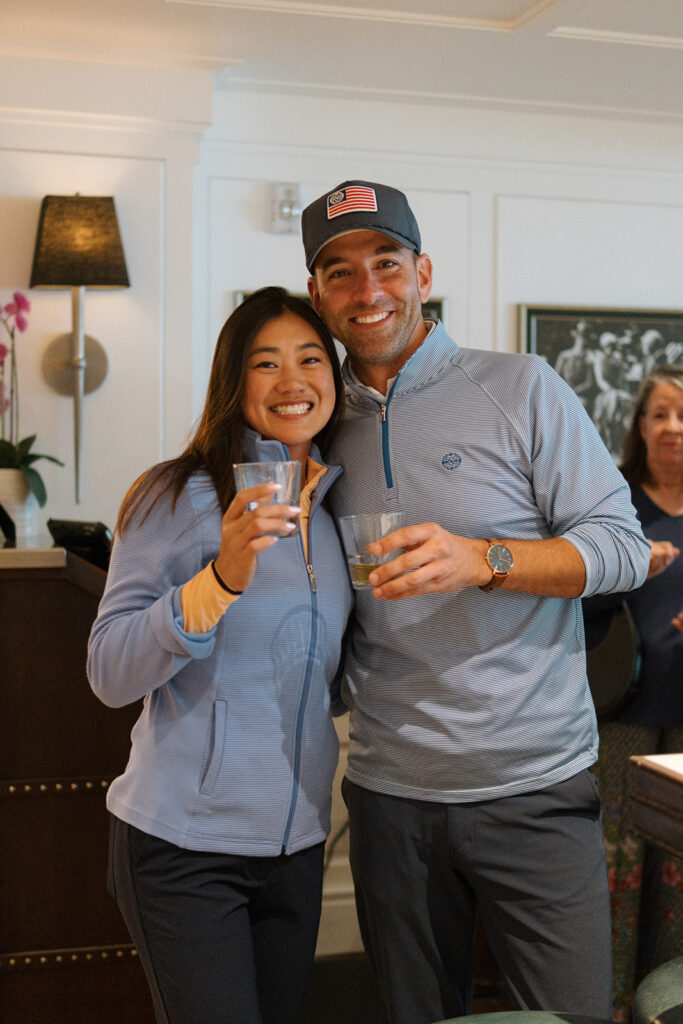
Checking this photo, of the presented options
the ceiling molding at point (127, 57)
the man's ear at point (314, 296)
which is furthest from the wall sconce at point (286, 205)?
the man's ear at point (314, 296)

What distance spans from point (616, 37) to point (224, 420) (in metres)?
2.45

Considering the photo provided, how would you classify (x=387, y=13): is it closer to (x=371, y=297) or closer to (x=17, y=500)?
(x=371, y=297)

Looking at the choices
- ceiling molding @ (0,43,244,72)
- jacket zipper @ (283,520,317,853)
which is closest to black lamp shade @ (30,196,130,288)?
ceiling molding @ (0,43,244,72)

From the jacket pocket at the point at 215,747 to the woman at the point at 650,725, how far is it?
1218 mm

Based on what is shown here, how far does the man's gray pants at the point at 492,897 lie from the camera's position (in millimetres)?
1761

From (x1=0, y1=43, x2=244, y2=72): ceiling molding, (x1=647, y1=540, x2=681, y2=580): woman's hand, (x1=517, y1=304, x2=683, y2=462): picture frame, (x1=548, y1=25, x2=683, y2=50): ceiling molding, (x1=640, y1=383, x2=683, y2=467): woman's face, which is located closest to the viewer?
(x1=647, y1=540, x2=681, y2=580): woman's hand

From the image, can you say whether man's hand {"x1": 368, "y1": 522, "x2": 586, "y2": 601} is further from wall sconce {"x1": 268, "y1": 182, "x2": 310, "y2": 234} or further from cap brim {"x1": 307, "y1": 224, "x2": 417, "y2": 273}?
wall sconce {"x1": 268, "y1": 182, "x2": 310, "y2": 234}

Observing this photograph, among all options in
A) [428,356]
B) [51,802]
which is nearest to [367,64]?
[428,356]

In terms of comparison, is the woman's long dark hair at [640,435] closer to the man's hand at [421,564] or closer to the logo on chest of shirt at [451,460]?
the logo on chest of shirt at [451,460]

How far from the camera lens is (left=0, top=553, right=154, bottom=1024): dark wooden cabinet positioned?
2.68 m

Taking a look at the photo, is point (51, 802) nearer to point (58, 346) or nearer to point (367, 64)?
point (58, 346)

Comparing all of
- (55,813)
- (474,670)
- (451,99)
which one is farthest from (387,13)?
(55,813)

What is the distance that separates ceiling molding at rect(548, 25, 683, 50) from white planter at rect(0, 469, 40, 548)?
2285mm

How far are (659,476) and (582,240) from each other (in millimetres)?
1746
